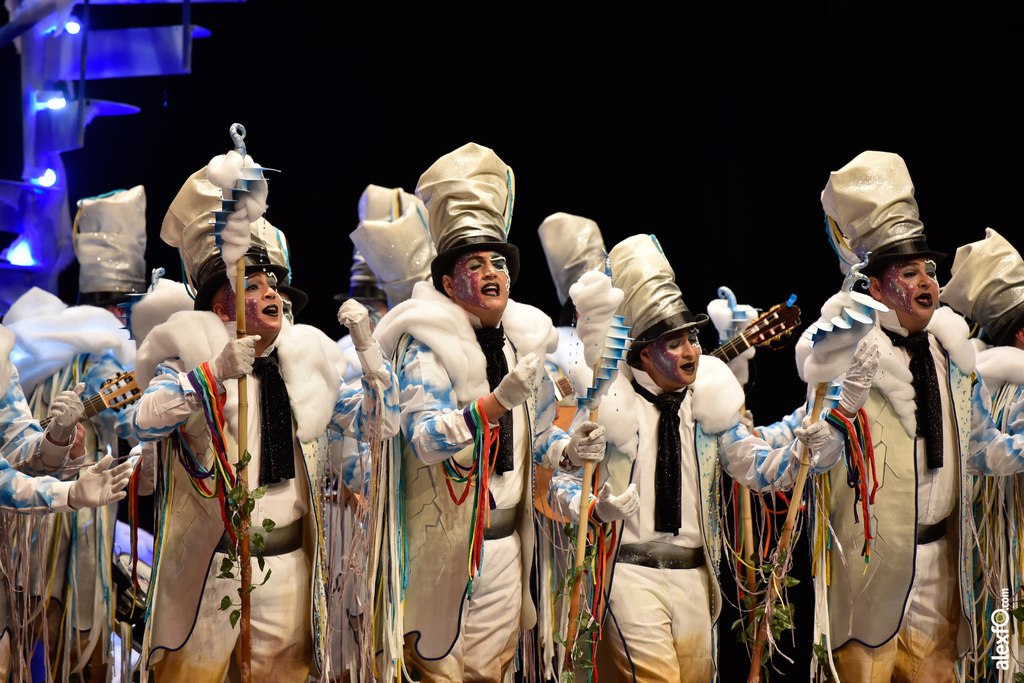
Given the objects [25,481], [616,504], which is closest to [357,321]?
[616,504]

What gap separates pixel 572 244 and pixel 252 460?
202 cm

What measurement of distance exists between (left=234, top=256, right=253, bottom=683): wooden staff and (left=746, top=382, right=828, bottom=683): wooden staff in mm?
1488

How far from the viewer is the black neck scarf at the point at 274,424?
10.8 ft

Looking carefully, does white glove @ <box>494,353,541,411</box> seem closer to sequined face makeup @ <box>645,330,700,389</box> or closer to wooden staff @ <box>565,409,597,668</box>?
wooden staff @ <box>565,409,597,668</box>

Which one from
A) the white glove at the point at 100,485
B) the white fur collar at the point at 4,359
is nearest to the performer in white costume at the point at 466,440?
the white glove at the point at 100,485

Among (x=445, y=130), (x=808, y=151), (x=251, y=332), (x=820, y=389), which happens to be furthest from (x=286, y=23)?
(x=820, y=389)

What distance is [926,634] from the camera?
12.8ft

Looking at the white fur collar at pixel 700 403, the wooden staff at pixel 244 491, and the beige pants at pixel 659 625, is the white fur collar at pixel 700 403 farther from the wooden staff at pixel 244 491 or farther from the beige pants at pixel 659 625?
the wooden staff at pixel 244 491

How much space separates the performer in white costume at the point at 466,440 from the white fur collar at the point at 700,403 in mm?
219

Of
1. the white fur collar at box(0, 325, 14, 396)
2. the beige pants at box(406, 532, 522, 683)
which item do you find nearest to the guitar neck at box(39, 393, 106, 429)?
the white fur collar at box(0, 325, 14, 396)

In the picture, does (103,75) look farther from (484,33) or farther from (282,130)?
(484,33)

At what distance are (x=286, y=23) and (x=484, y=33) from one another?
1094 mm

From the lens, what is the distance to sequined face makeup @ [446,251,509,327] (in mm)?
3430

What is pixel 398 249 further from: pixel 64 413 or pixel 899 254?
pixel 899 254
